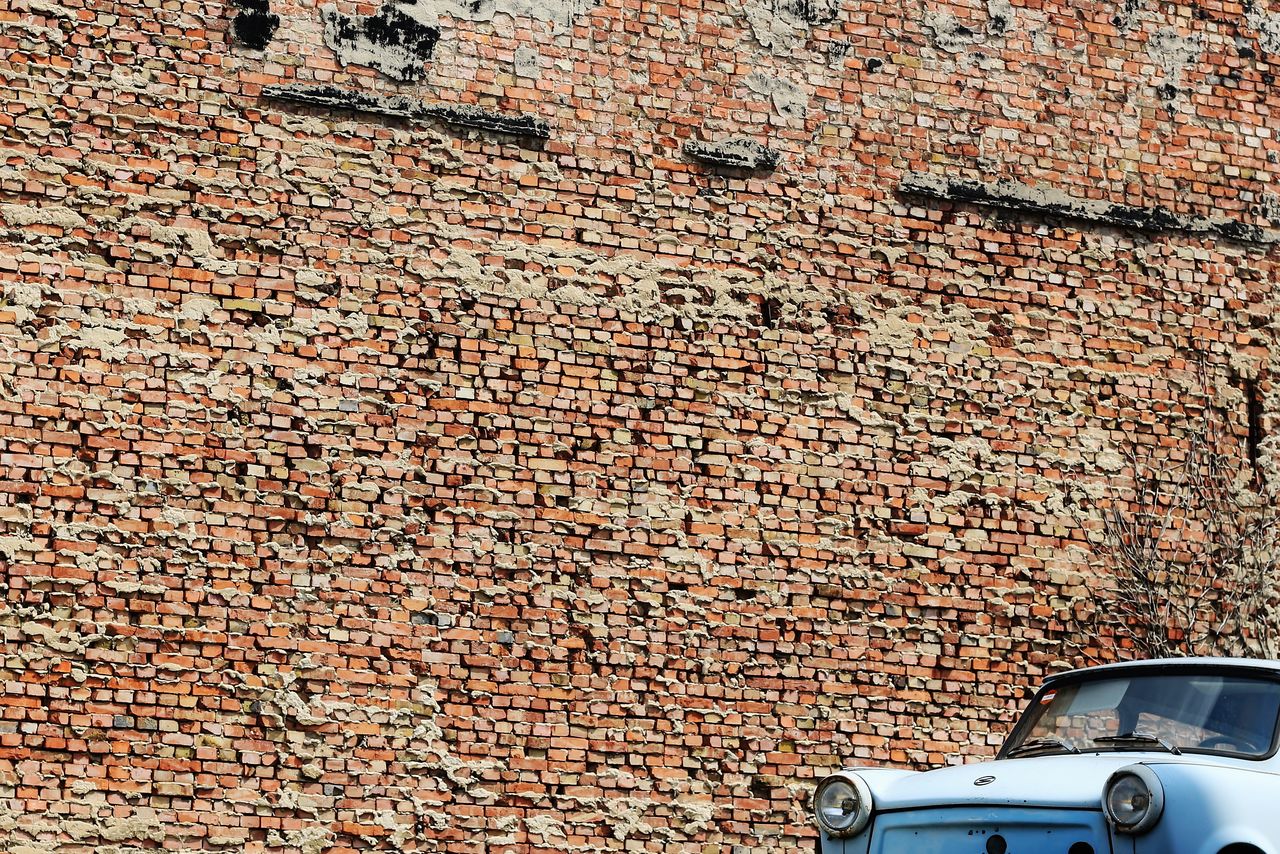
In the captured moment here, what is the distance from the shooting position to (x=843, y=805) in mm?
6266

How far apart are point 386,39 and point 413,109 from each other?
0.51 metres

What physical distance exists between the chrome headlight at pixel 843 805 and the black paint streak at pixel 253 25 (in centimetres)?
585

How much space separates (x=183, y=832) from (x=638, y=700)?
278 centimetres

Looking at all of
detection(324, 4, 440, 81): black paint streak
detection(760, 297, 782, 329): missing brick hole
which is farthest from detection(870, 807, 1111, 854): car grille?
detection(324, 4, 440, 81): black paint streak

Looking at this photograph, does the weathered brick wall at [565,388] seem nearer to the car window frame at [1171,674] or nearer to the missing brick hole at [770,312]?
the missing brick hole at [770,312]

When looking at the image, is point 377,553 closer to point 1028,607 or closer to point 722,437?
point 722,437

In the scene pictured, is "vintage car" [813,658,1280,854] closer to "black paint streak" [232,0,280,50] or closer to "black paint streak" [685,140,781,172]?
"black paint streak" [685,140,781,172]

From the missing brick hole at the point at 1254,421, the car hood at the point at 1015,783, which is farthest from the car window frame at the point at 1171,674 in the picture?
the missing brick hole at the point at 1254,421

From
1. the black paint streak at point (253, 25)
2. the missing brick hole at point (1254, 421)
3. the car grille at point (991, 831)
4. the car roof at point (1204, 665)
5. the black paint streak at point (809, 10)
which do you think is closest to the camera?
the car grille at point (991, 831)

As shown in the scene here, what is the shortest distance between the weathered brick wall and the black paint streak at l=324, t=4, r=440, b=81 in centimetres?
3

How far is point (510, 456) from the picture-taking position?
909 cm

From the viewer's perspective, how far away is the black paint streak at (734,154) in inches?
384

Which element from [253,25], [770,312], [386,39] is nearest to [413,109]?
[386,39]

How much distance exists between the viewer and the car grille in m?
5.40
